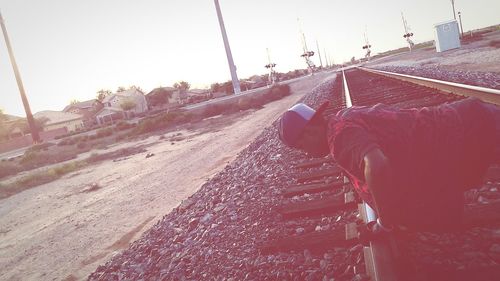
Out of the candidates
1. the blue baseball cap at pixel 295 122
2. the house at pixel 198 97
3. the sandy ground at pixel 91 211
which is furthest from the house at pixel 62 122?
the blue baseball cap at pixel 295 122

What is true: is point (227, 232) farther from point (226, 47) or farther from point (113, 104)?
point (113, 104)

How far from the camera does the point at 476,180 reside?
2.08 meters

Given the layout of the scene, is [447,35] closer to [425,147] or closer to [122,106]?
[425,147]

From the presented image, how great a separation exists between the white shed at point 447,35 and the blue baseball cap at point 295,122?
42833 millimetres

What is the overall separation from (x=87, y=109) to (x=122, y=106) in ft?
92.0

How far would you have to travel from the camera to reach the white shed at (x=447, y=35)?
127ft

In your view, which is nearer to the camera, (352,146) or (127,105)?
(352,146)

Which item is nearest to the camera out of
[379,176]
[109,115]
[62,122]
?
[379,176]

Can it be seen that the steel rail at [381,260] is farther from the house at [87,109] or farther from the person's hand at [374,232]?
the house at [87,109]

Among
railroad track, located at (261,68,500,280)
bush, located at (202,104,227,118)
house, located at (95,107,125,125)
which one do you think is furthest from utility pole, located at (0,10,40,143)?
railroad track, located at (261,68,500,280)

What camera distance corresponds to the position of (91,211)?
9398 mm

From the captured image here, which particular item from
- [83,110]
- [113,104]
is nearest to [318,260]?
[113,104]

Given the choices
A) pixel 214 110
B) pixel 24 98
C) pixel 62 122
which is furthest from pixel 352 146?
pixel 62 122

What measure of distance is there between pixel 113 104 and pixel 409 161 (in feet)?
306
